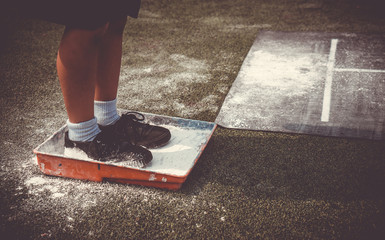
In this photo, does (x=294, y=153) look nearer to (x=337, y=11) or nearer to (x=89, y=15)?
(x=89, y=15)

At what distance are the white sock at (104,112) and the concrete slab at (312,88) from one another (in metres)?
0.67

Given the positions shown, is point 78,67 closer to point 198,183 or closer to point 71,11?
point 71,11

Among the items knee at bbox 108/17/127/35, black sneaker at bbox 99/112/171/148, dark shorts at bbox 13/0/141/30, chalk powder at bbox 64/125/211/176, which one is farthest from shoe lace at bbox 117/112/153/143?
dark shorts at bbox 13/0/141/30

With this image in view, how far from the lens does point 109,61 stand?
5.39ft

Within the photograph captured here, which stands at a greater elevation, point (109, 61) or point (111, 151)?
point (109, 61)

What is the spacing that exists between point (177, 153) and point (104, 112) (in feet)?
1.45

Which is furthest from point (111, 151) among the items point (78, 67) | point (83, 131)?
point (78, 67)

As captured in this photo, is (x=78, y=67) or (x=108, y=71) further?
(x=108, y=71)

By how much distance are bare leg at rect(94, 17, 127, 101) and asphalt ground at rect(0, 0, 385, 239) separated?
47 centimetres

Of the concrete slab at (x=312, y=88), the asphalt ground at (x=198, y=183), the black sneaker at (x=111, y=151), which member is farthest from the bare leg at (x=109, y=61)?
the concrete slab at (x=312, y=88)

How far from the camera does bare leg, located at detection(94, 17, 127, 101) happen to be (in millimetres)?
1619

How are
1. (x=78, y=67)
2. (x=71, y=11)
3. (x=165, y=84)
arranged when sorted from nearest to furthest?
(x=71, y=11)
(x=78, y=67)
(x=165, y=84)

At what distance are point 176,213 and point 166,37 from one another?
247cm

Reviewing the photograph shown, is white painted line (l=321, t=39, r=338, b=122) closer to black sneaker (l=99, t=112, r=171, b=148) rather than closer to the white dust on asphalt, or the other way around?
the white dust on asphalt
